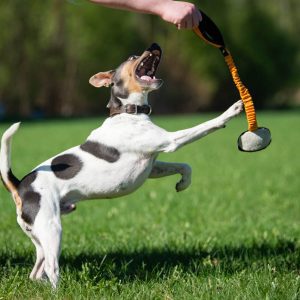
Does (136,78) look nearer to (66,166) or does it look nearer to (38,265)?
(66,166)

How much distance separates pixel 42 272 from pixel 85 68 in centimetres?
4429

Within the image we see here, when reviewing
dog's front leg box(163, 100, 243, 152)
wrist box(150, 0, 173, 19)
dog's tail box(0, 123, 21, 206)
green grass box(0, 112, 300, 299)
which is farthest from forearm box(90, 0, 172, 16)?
green grass box(0, 112, 300, 299)

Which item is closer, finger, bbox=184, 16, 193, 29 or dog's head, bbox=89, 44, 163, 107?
finger, bbox=184, 16, 193, 29

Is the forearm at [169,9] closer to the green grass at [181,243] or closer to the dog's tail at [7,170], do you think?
the dog's tail at [7,170]

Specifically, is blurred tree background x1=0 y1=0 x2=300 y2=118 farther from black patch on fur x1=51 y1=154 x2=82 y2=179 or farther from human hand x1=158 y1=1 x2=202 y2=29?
human hand x1=158 y1=1 x2=202 y2=29

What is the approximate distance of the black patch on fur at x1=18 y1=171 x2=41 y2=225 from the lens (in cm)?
435

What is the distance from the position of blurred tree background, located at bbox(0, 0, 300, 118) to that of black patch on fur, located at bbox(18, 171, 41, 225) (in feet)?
130

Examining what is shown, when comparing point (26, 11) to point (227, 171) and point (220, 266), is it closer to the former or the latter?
point (227, 171)

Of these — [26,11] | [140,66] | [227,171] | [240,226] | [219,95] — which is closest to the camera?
[140,66]

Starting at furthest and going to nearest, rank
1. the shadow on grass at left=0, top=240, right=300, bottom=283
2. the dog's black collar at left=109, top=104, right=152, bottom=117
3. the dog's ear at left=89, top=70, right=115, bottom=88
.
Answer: the shadow on grass at left=0, top=240, right=300, bottom=283, the dog's ear at left=89, top=70, right=115, bottom=88, the dog's black collar at left=109, top=104, right=152, bottom=117

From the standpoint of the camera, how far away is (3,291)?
4.43 metres

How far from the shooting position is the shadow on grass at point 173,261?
16.5 ft

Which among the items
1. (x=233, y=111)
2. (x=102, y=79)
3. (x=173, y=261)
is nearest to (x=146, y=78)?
(x=102, y=79)

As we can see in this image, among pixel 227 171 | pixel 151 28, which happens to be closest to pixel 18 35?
pixel 151 28
